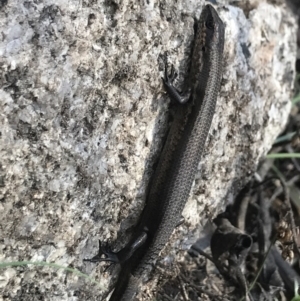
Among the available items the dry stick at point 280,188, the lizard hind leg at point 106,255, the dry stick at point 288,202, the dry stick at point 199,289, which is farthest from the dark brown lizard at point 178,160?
the dry stick at point 280,188

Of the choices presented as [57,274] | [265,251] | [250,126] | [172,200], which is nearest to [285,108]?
[250,126]

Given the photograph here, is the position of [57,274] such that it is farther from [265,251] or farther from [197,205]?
[265,251]

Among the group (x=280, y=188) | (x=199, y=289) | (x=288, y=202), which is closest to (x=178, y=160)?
(x=199, y=289)

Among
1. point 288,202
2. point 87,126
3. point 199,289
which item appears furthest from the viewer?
point 288,202

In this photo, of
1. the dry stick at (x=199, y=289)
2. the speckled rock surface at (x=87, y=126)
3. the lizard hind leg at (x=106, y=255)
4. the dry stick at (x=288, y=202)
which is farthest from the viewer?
the dry stick at (x=288, y=202)

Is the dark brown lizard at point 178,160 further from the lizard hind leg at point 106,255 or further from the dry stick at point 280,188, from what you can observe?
the dry stick at point 280,188

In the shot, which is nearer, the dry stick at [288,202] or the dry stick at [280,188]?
the dry stick at [288,202]

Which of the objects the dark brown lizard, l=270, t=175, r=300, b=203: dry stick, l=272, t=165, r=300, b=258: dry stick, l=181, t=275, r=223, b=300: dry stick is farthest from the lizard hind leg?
l=270, t=175, r=300, b=203: dry stick

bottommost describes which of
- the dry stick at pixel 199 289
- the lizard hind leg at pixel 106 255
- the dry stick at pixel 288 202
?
the dry stick at pixel 199 289

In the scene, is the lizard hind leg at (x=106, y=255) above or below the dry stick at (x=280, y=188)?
below

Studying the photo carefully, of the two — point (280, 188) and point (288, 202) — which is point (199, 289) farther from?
point (280, 188)
